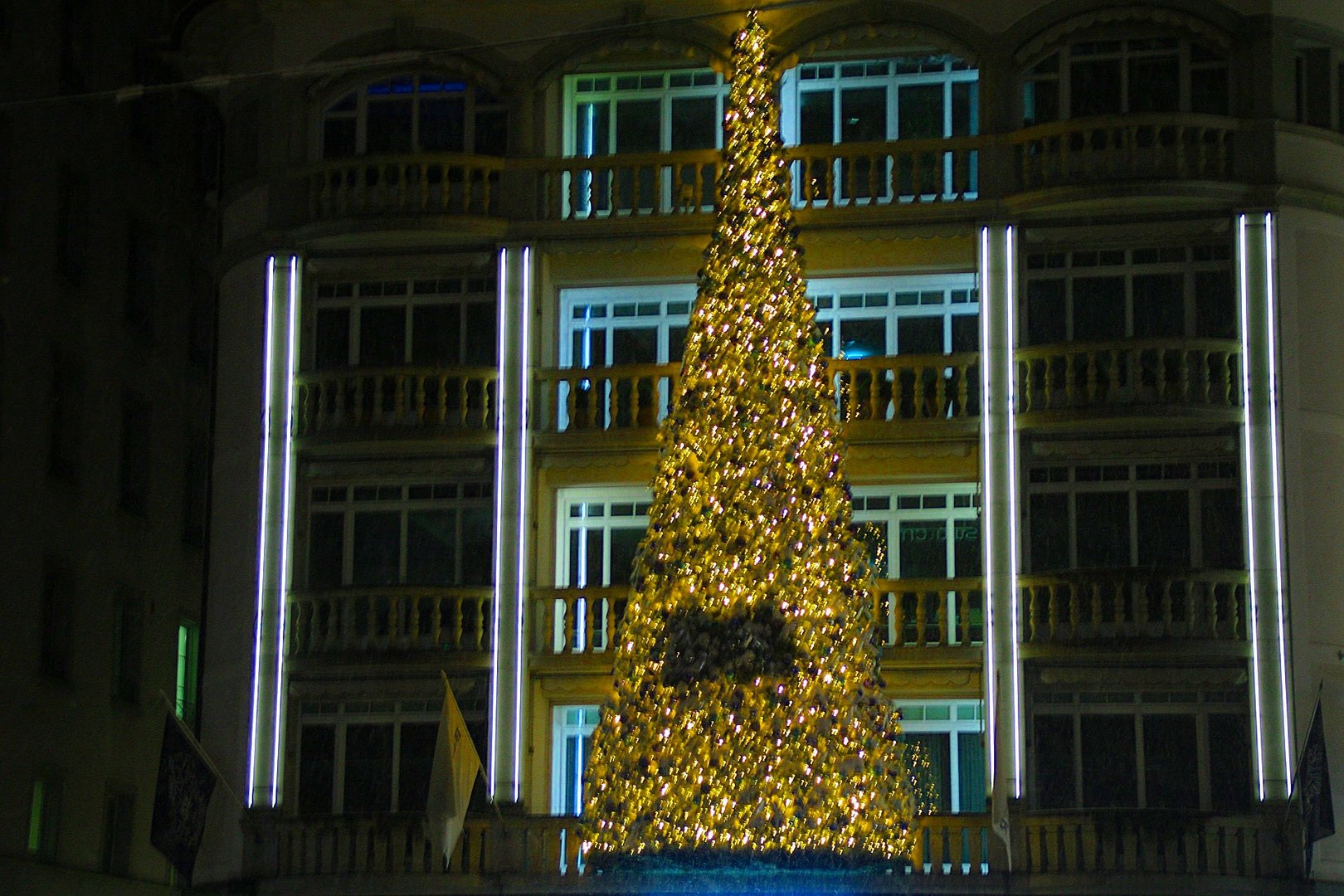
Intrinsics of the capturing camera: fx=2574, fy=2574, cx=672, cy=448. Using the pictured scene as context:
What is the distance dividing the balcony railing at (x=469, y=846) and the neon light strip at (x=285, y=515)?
45.9 inches

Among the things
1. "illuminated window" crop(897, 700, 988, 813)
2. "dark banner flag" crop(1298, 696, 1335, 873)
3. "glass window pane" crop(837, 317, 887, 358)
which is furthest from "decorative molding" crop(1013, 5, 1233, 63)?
"dark banner flag" crop(1298, 696, 1335, 873)

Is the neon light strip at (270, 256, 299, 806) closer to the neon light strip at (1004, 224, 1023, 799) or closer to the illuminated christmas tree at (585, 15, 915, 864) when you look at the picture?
the illuminated christmas tree at (585, 15, 915, 864)

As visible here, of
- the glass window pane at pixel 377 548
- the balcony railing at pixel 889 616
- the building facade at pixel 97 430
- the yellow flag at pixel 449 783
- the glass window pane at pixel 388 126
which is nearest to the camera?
the yellow flag at pixel 449 783

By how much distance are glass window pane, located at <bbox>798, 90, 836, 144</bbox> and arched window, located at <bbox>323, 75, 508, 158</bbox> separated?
353cm

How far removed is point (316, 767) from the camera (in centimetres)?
2919

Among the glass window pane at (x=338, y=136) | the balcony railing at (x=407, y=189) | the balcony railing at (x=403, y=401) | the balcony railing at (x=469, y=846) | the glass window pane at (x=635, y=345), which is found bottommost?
the balcony railing at (x=469, y=846)

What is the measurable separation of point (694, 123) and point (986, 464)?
5.69 metres

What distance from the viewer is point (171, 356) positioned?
123 feet

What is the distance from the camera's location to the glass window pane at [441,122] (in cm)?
3091

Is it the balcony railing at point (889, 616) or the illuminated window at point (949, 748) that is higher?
the balcony railing at point (889, 616)

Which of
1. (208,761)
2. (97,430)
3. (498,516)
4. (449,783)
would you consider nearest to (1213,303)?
(498,516)

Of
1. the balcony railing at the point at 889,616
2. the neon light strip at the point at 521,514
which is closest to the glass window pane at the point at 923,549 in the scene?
the balcony railing at the point at 889,616

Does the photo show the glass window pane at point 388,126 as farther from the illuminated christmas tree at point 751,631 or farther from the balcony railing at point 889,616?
the illuminated christmas tree at point 751,631

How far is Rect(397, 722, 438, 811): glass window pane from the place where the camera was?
2895 cm
